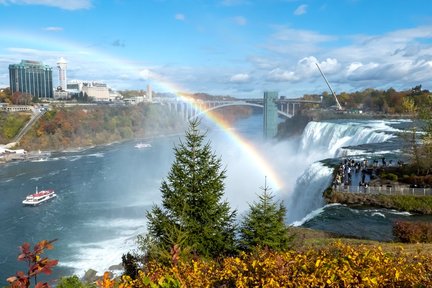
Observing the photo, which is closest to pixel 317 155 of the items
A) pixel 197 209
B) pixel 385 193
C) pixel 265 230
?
pixel 385 193

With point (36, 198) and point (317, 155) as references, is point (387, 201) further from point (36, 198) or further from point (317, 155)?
point (36, 198)

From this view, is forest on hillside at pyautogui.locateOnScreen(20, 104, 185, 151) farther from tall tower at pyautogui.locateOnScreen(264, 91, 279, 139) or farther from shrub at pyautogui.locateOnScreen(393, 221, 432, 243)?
shrub at pyautogui.locateOnScreen(393, 221, 432, 243)

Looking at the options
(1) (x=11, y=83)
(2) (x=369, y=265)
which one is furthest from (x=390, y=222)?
(1) (x=11, y=83)

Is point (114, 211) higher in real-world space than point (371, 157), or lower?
lower

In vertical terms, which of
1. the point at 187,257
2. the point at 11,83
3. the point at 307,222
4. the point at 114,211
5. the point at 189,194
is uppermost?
the point at 11,83

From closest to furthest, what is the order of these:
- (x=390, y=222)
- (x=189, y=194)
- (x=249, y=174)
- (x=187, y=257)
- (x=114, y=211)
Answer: (x=187, y=257) < (x=189, y=194) < (x=390, y=222) < (x=114, y=211) < (x=249, y=174)

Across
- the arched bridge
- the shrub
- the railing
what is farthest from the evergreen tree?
the arched bridge

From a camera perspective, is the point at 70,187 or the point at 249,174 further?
the point at 249,174

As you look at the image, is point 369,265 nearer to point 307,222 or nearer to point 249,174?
point 307,222
